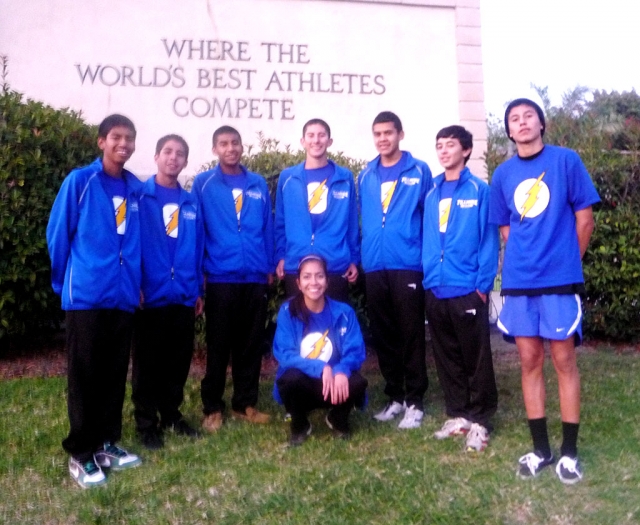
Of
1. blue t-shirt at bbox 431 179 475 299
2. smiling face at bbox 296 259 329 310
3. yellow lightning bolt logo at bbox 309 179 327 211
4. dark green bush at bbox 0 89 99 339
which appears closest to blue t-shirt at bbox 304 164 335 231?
yellow lightning bolt logo at bbox 309 179 327 211

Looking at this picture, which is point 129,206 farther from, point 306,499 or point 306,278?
point 306,499

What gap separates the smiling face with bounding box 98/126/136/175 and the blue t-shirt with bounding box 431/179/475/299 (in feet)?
6.52

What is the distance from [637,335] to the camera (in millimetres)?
7496

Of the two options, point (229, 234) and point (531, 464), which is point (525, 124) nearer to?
point (531, 464)

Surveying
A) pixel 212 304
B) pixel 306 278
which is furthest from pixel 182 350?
pixel 306 278

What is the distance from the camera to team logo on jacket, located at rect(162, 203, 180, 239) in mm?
4426

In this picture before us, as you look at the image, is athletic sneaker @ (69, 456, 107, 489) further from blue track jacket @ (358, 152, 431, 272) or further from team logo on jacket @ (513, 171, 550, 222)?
team logo on jacket @ (513, 171, 550, 222)

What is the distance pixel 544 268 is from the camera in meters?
3.70

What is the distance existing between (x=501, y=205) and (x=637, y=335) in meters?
4.39

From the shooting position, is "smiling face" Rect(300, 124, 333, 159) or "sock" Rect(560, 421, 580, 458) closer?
"sock" Rect(560, 421, 580, 458)

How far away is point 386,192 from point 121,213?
1798 mm

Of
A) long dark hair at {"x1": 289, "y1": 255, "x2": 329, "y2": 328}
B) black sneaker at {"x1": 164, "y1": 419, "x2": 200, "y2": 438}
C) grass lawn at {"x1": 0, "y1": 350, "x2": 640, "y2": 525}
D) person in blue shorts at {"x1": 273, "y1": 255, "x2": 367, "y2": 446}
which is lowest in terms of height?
grass lawn at {"x1": 0, "y1": 350, "x2": 640, "y2": 525}

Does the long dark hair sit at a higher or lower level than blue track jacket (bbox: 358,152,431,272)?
lower

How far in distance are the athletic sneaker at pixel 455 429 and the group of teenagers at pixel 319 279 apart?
1 cm
